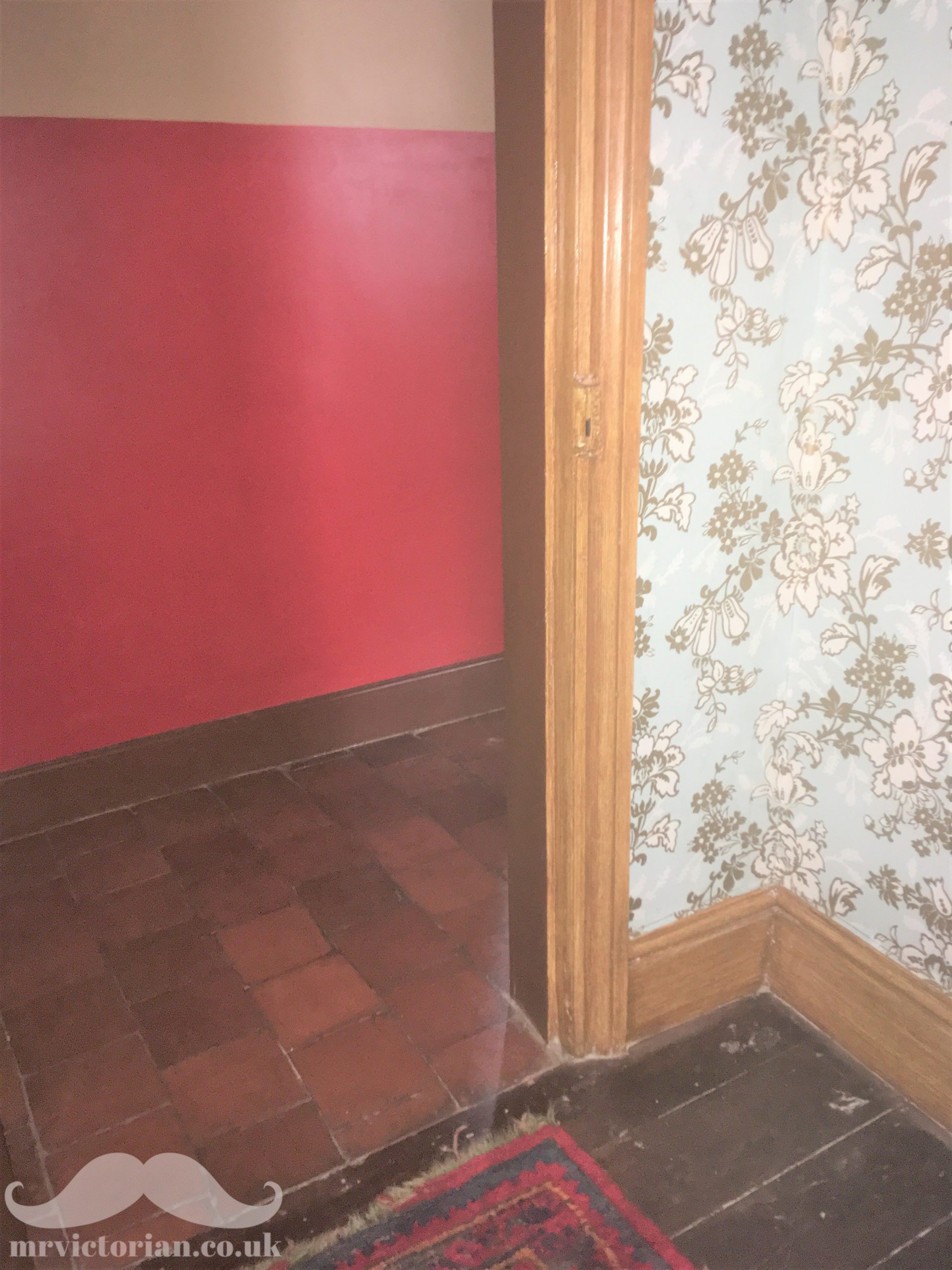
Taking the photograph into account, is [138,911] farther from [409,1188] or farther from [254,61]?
[254,61]

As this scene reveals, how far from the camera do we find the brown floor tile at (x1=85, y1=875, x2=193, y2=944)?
2.00 m

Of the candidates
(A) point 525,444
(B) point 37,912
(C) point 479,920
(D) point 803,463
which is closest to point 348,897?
(C) point 479,920

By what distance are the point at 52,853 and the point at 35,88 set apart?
5.63 feet

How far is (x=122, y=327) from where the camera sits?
7.19ft

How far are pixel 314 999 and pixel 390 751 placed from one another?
1049 millimetres

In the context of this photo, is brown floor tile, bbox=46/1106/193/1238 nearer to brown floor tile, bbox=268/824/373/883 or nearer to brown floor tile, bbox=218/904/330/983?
brown floor tile, bbox=218/904/330/983

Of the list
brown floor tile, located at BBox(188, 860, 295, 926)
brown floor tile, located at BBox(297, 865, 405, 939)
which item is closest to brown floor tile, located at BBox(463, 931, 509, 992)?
brown floor tile, located at BBox(297, 865, 405, 939)

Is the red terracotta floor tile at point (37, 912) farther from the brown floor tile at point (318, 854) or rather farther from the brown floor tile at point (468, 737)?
the brown floor tile at point (468, 737)

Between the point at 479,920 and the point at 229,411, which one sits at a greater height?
the point at 229,411

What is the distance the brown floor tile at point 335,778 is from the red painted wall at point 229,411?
0.68 feet

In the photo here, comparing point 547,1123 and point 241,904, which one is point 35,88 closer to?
point 241,904

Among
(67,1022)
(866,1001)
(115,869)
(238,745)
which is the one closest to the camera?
(866,1001)

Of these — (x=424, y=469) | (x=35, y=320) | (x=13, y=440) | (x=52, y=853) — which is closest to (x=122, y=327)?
(x=35, y=320)

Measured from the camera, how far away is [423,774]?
2.64 meters
